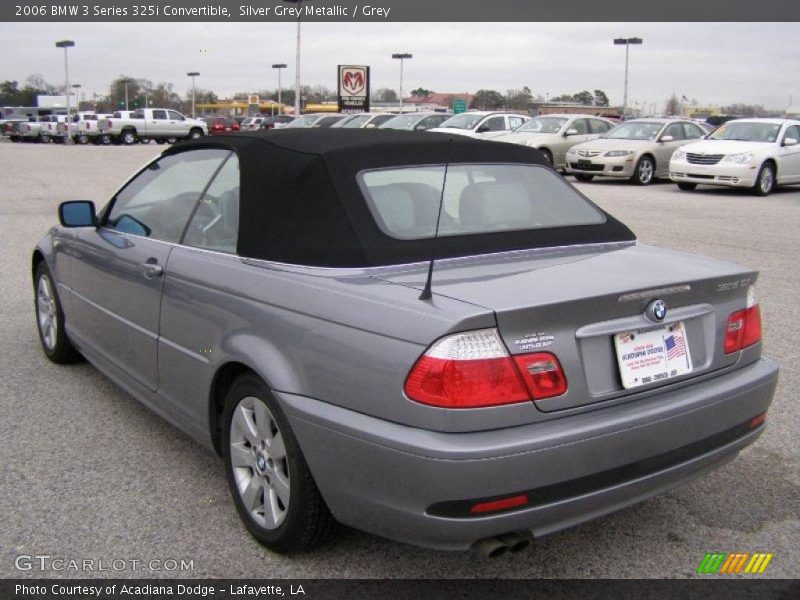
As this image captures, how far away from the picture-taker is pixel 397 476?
97.9 inches

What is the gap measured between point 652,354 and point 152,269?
2206 mm

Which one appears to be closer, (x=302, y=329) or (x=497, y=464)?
(x=497, y=464)

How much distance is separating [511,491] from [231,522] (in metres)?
1.36

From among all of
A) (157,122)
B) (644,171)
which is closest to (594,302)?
(644,171)

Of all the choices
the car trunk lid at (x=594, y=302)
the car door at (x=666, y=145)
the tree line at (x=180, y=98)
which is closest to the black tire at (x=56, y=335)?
the car trunk lid at (x=594, y=302)

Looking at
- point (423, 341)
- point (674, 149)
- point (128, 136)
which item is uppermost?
point (128, 136)

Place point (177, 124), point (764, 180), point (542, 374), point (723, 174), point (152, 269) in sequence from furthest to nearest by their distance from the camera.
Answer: point (177, 124)
point (764, 180)
point (723, 174)
point (152, 269)
point (542, 374)

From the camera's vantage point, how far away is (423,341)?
2.47 m

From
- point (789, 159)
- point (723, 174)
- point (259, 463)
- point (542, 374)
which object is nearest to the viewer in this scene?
point (542, 374)

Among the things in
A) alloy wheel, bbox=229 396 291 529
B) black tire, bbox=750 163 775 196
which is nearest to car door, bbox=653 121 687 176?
black tire, bbox=750 163 775 196

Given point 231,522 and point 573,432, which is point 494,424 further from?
point 231,522

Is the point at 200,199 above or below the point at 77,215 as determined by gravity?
above

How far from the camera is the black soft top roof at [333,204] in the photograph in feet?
10.0

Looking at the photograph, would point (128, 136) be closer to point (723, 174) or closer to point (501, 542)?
point (723, 174)
